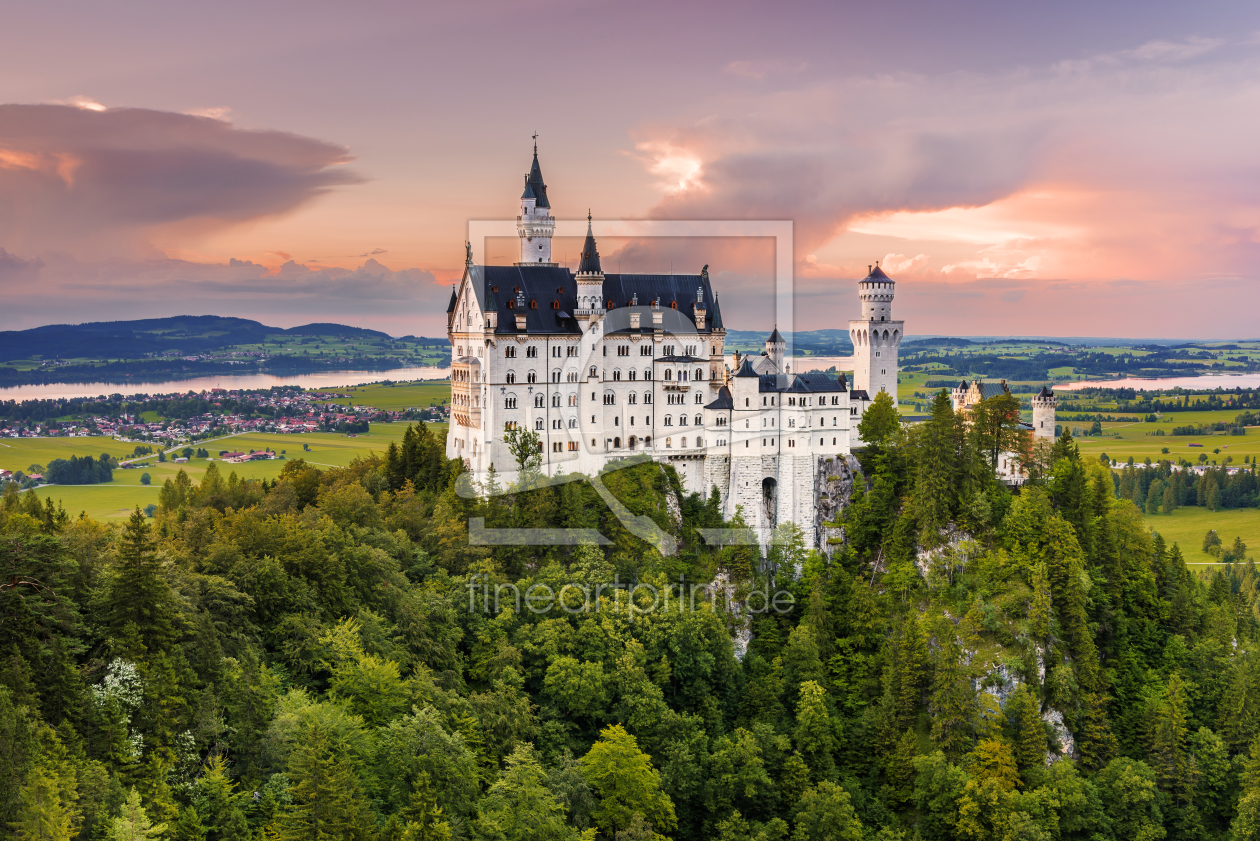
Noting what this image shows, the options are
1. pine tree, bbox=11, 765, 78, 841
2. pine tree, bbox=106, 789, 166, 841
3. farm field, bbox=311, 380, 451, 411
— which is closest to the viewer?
pine tree, bbox=11, 765, 78, 841

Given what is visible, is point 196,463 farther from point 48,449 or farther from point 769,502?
point 769,502

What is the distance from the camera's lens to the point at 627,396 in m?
76.1

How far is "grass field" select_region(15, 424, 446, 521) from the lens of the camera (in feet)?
278

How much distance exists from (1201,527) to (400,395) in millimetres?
132789

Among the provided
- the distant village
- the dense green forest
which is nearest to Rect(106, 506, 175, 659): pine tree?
the dense green forest

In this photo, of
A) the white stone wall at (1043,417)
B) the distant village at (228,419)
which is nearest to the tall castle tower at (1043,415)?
the white stone wall at (1043,417)

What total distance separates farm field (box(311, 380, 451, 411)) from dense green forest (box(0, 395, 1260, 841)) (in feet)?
256

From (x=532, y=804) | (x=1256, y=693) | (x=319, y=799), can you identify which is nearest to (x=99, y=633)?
(x=319, y=799)

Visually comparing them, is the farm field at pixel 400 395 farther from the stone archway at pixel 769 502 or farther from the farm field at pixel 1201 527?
the farm field at pixel 1201 527

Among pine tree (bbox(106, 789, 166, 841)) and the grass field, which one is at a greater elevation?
the grass field

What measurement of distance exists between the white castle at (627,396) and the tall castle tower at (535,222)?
2558 millimetres

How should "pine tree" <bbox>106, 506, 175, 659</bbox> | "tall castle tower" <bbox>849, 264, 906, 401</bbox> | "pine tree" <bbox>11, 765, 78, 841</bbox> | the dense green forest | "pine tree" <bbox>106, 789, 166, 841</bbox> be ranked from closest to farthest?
"pine tree" <bbox>11, 765, 78, 841</bbox> → "pine tree" <bbox>106, 789, 166, 841</bbox> → the dense green forest → "pine tree" <bbox>106, 506, 175, 659</bbox> → "tall castle tower" <bbox>849, 264, 906, 401</bbox>

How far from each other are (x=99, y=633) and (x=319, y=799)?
12371mm

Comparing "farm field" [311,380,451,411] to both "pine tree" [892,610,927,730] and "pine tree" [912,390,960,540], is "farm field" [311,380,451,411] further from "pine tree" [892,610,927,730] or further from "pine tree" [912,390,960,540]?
"pine tree" [892,610,927,730]
